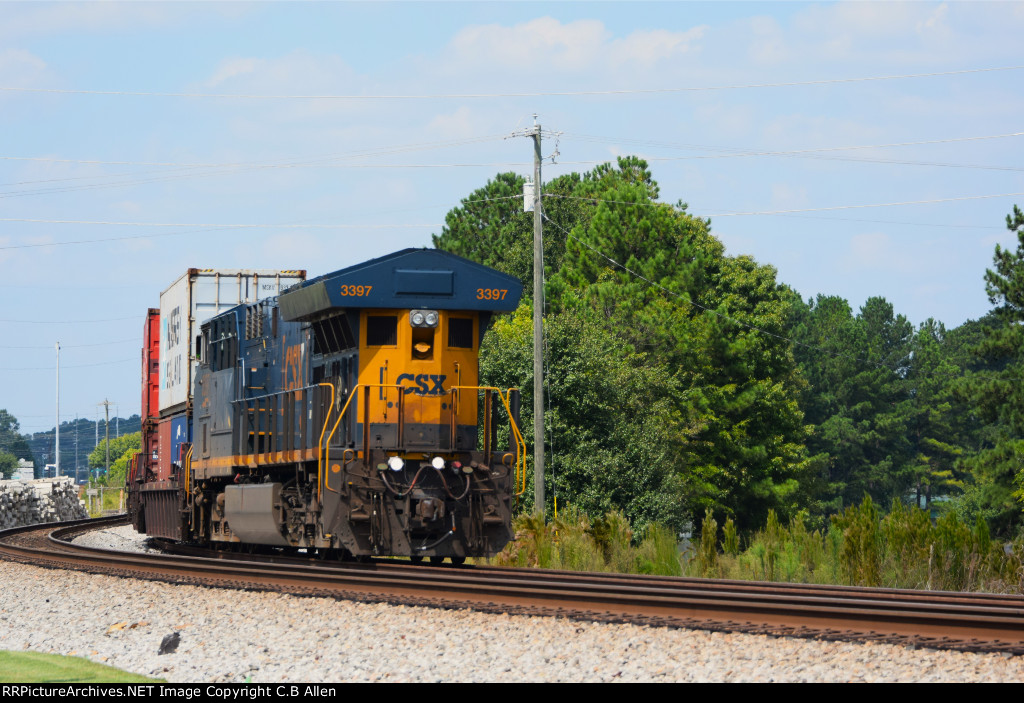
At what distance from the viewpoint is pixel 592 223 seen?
56625mm

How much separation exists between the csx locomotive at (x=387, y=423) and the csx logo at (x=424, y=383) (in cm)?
2

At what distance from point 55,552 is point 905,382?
94156 millimetres

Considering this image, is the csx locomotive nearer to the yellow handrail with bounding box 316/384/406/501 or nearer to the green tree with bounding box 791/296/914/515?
the yellow handrail with bounding box 316/384/406/501

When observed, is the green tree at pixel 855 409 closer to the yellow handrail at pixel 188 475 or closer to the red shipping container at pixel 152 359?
the red shipping container at pixel 152 359

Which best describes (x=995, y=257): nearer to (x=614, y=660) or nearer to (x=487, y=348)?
(x=487, y=348)

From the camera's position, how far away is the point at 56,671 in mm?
9391

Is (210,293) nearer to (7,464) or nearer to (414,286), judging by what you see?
(414,286)

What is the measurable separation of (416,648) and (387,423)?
7.58 meters

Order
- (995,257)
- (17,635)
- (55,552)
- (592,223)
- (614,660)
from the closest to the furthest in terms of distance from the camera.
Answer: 1. (614,660)
2. (17,635)
3. (55,552)
4. (995,257)
5. (592,223)

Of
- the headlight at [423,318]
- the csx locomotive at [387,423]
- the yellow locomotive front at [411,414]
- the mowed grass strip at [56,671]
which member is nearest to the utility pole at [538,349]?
the csx locomotive at [387,423]

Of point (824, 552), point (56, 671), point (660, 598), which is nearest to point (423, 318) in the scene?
point (660, 598)

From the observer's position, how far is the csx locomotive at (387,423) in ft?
54.5

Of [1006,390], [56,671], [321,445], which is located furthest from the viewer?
[1006,390]
